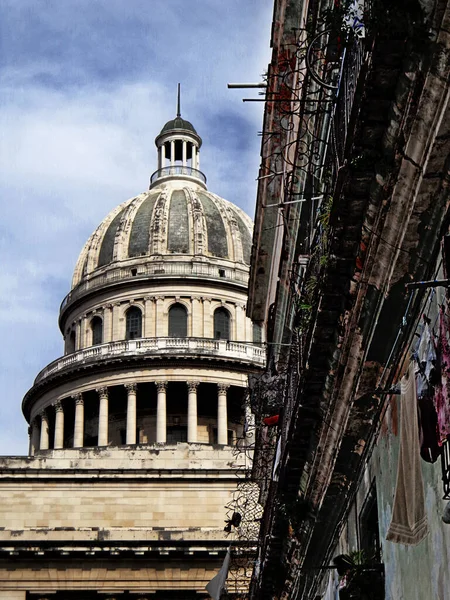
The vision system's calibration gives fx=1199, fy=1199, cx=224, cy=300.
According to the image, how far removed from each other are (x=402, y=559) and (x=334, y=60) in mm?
6030

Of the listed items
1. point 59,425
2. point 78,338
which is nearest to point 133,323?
point 78,338

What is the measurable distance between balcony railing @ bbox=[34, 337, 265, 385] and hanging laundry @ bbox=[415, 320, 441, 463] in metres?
55.6

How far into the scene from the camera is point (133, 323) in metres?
71.2

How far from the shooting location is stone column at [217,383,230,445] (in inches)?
2591

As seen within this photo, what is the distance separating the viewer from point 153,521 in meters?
46.4

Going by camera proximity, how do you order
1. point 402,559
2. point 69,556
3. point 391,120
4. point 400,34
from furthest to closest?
point 69,556 < point 402,559 < point 391,120 < point 400,34

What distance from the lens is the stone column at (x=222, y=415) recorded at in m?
65.8

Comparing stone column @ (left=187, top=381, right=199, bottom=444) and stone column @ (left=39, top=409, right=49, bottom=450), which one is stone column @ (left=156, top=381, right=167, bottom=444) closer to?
stone column @ (left=187, top=381, right=199, bottom=444)

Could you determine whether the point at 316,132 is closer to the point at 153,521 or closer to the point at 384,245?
the point at 384,245

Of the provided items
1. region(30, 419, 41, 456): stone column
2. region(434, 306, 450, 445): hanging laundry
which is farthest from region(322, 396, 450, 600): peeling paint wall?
region(30, 419, 41, 456): stone column

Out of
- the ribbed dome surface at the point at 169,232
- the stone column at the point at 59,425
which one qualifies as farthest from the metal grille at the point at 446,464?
the ribbed dome surface at the point at 169,232

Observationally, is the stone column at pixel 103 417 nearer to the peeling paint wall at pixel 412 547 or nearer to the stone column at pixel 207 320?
the stone column at pixel 207 320

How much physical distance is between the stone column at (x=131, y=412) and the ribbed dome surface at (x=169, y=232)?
870 centimetres

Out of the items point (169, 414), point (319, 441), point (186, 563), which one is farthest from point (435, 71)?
point (169, 414)
